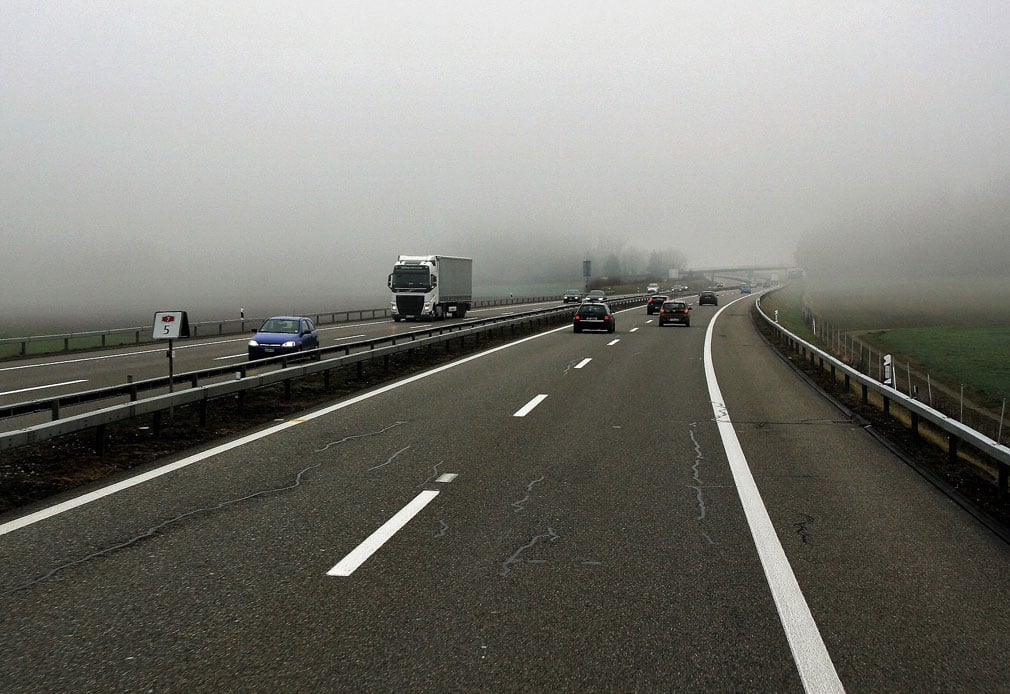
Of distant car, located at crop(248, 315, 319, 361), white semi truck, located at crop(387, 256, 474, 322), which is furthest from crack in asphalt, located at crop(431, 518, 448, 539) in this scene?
white semi truck, located at crop(387, 256, 474, 322)

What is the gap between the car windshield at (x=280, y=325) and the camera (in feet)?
72.8

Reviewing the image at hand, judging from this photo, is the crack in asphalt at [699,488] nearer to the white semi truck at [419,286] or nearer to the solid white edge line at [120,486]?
the solid white edge line at [120,486]

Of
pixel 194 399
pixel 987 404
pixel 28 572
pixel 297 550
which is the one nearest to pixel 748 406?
pixel 194 399

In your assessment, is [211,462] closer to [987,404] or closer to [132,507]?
[132,507]

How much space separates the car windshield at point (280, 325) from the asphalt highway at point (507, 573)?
12601 millimetres

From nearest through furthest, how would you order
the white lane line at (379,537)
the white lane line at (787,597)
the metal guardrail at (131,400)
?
the white lane line at (787,597)
the white lane line at (379,537)
the metal guardrail at (131,400)

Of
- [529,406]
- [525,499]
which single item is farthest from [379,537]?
[529,406]

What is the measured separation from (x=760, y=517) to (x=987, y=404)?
19.1m

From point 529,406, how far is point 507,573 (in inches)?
316

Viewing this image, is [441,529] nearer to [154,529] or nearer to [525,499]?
[525,499]

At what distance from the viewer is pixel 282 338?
2158cm

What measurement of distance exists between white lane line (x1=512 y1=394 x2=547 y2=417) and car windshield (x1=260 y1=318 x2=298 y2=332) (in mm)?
10239

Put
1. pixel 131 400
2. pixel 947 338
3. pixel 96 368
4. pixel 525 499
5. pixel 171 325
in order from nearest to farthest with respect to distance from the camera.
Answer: pixel 525 499 < pixel 131 400 < pixel 171 325 < pixel 96 368 < pixel 947 338

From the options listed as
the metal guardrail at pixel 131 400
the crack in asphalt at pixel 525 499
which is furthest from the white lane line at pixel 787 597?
the metal guardrail at pixel 131 400
